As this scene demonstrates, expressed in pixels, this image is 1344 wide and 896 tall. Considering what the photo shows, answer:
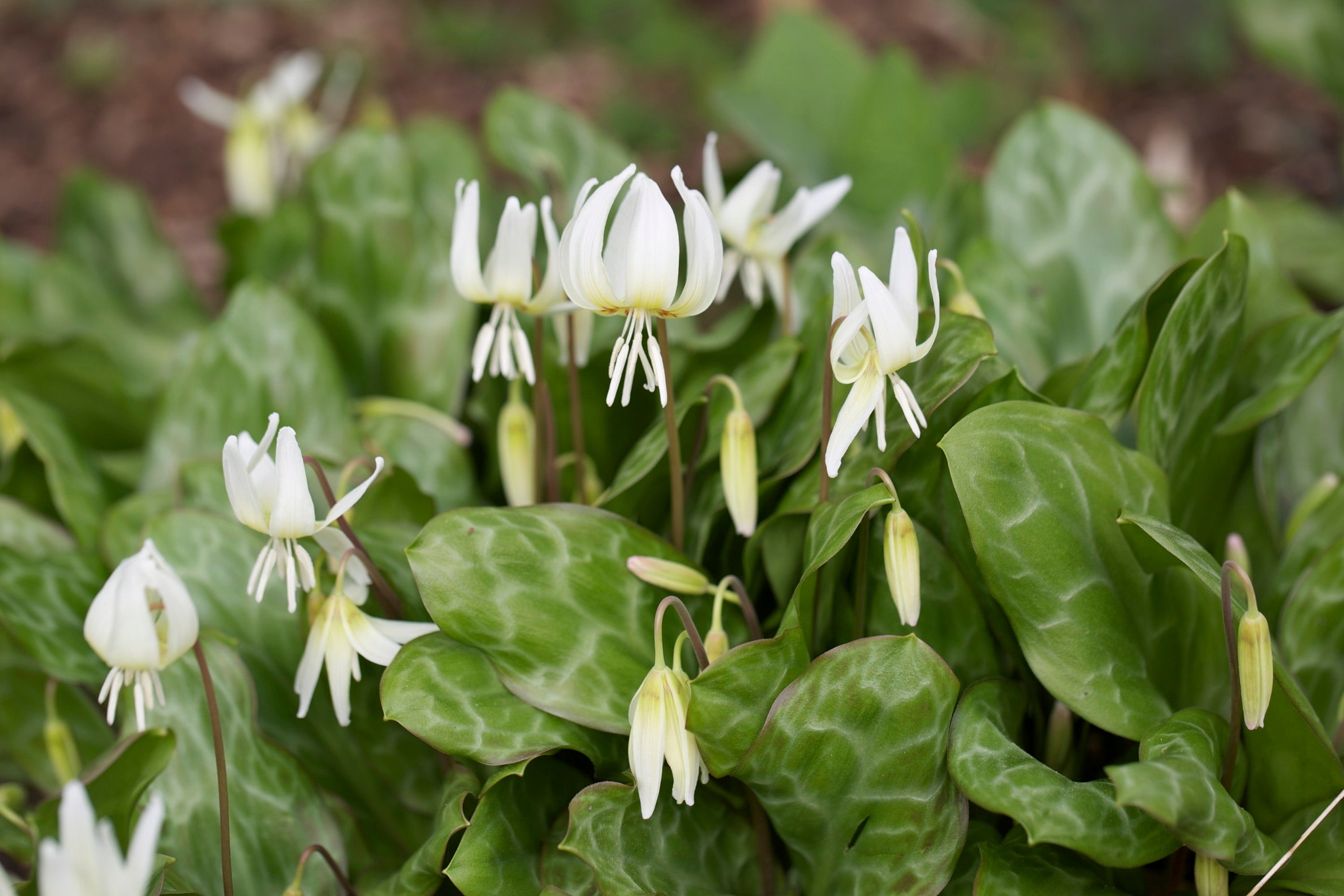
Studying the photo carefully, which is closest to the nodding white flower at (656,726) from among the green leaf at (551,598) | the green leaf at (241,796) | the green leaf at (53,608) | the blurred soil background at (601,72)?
the green leaf at (551,598)

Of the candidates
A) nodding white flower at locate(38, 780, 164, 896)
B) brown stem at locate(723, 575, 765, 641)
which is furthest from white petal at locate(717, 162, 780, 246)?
nodding white flower at locate(38, 780, 164, 896)

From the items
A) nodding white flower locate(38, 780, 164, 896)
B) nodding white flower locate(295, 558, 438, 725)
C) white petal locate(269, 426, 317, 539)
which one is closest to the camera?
nodding white flower locate(38, 780, 164, 896)

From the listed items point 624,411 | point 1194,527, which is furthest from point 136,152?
point 1194,527

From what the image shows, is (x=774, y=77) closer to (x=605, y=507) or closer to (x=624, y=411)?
(x=624, y=411)

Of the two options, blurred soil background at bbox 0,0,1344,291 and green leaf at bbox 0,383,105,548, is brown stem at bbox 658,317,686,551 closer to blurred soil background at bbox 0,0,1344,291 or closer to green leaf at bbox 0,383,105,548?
green leaf at bbox 0,383,105,548

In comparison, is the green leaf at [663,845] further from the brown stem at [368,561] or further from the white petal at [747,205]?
the white petal at [747,205]

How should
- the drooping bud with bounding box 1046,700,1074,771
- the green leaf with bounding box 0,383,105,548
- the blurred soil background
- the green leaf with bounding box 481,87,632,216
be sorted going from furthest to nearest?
the blurred soil background, the green leaf with bounding box 481,87,632,216, the green leaf with bounding box 0,383,105,548, the drooping bud with bounding box 1046,700,1074,771
